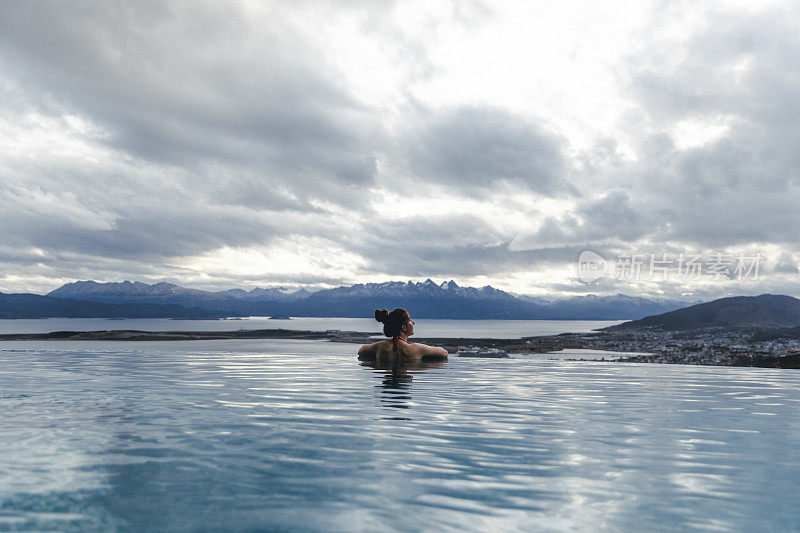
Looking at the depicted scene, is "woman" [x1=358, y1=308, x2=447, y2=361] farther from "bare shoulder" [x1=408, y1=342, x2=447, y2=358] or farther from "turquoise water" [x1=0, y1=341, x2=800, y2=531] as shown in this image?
"turquoise water" [x1=0, y1=341, x2=800, y2=531]

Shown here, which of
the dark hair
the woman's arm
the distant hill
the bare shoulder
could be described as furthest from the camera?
the distant hill

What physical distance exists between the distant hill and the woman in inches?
6278

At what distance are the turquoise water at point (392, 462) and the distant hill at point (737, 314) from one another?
17124 cm

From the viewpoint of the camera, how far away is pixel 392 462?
8172 mm

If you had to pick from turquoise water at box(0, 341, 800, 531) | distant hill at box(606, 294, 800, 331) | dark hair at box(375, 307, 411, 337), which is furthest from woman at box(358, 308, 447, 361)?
distant hill at box(606, 294, 800, 331)

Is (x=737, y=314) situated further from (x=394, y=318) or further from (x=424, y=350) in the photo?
(x=394, y=318)

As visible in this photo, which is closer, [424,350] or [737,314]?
[424,350]

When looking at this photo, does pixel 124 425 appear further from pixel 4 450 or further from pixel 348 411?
pixel 348 411

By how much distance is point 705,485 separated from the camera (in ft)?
23.9

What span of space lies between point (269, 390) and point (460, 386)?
7.57 m

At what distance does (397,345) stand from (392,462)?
18327mm

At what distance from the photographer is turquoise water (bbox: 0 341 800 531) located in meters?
5.91

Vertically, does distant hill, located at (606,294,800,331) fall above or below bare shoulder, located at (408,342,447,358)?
above

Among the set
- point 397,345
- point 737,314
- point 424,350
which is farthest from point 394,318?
point 737,314
